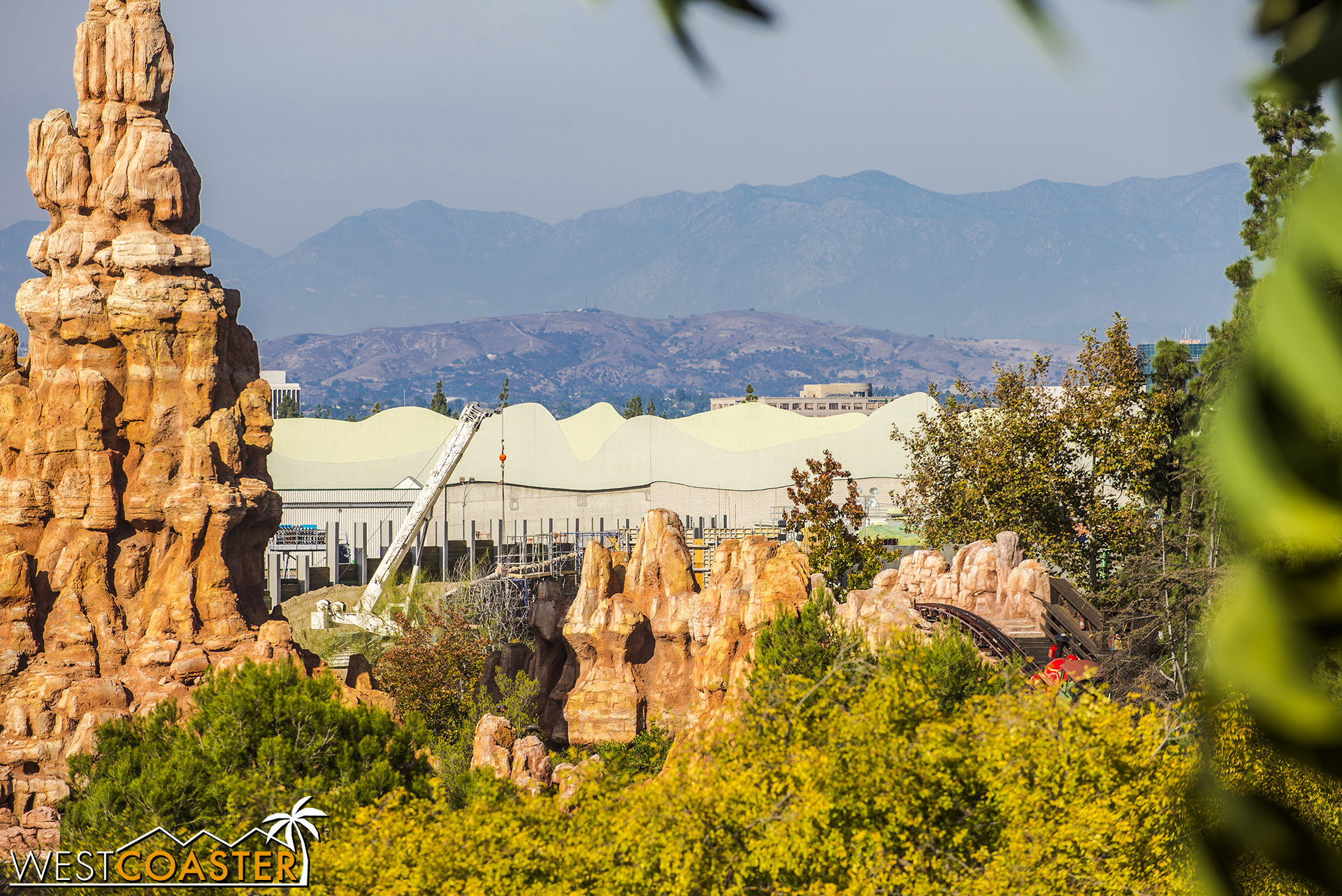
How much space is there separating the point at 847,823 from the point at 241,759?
9.06 m

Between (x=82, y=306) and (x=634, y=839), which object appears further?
(x=82, y=306)

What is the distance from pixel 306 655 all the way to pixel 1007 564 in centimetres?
1892

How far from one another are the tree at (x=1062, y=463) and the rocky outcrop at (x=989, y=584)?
3.48 metres

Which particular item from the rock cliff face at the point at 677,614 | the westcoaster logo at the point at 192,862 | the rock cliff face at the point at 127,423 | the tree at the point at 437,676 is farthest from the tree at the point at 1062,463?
the westcoaster logo at the point at 192,862

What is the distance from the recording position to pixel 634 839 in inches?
494

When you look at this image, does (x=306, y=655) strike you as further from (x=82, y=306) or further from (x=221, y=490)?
(x=82, y=306)

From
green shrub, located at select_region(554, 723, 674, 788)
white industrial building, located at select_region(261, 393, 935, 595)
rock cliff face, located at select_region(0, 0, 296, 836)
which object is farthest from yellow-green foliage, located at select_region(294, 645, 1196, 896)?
white industrial building, located at select_region(261, 393, 935, 595)

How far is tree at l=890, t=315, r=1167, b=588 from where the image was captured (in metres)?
36.9

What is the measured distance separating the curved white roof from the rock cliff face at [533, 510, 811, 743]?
33.6m

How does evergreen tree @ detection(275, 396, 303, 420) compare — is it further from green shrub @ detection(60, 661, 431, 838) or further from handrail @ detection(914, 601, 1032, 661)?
green shrub @ detection(60, 661, 431, 838)

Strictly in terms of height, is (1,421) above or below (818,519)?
above

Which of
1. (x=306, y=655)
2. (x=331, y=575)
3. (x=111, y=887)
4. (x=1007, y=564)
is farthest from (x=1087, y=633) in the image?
(x=331, y=575)

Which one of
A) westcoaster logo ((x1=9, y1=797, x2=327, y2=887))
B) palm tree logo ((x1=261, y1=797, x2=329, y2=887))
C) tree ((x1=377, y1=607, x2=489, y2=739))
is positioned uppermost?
palm tree logo ((x1=261, y1=797, x2=329, y2=887))

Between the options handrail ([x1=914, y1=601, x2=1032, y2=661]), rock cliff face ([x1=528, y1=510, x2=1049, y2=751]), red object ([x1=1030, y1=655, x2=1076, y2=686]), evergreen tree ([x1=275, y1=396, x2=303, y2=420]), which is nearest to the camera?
red object ([x1=1030, y1=655, x2=1076, y2=686])
